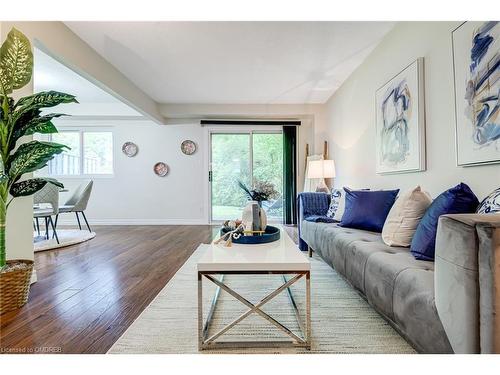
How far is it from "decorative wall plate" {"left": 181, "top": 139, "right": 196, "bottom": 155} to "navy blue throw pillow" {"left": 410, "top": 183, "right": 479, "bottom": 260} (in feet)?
16.6

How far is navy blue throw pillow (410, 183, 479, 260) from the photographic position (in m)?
1.48

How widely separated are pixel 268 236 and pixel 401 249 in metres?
0.85

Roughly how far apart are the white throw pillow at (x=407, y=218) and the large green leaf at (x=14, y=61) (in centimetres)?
271

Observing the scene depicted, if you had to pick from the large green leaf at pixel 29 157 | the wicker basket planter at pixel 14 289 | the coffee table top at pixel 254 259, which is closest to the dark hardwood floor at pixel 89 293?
the wicker basket planter at pixel 14 289

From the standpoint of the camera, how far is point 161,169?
6016 mm

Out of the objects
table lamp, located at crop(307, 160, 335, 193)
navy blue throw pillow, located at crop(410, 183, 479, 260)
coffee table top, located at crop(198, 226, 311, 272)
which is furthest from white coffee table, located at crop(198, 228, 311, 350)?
table lamp, located at crop(307, 160, 335, 193)

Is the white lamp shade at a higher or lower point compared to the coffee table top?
higher

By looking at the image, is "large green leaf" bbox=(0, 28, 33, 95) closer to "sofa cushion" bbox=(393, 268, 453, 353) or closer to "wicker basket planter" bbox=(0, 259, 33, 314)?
"wicker basket planter" bbox=(0, 259, 33, 314)


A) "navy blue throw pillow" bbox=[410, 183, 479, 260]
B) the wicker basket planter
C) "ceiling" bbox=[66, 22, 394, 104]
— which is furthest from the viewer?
"ceiling" bbox=[66, 22, 394, 104]

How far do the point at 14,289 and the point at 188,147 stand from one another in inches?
174

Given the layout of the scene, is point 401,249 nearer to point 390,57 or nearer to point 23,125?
point 390,57

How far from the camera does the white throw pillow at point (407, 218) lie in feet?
5.93

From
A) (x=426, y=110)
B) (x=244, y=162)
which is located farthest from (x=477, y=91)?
(x=244, y=162)

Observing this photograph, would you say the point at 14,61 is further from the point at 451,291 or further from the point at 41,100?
the point at 451,291
